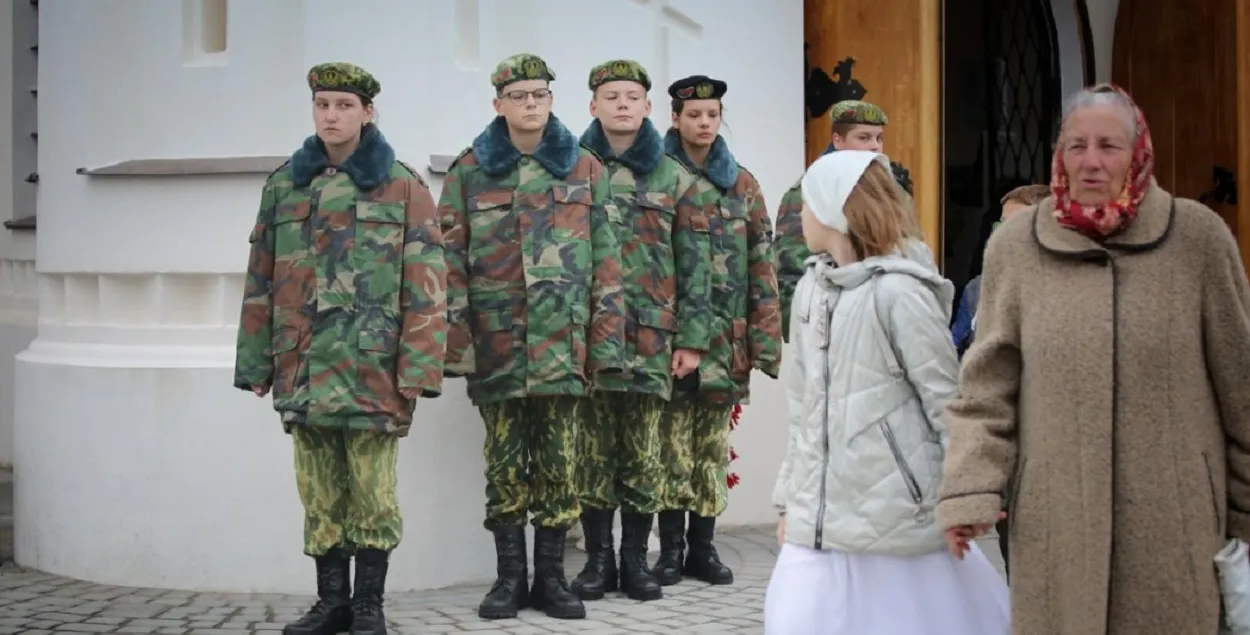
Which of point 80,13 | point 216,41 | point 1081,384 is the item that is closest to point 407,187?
point 216,41

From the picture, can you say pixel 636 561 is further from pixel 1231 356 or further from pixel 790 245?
pixel 1231 356

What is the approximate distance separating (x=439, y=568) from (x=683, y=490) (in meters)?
1.10

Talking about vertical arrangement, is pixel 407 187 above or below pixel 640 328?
above

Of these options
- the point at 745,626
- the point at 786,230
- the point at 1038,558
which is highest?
the point at 786,230

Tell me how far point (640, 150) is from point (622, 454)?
126 cm

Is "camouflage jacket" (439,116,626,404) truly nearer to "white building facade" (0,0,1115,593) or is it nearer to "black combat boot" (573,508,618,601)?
"black combat boot" (573,508,618,601)

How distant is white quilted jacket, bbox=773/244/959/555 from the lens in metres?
4.13

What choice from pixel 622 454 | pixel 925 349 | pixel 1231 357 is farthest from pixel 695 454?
pixel 1231 357

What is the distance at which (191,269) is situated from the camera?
7.23m

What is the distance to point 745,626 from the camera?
246 inches

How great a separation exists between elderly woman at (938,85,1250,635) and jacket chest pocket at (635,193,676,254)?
3.21 meters

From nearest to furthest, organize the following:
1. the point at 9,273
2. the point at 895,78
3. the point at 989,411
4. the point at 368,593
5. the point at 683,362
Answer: the point at 989,411, the point at 368,593, the point at 683,362, the point at 895,78, the point at 9,273

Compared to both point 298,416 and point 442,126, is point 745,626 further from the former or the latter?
point 442,126

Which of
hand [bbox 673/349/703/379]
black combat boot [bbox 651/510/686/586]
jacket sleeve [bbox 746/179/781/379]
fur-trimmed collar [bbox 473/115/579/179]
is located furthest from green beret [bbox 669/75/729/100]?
black combat boot [bbox 651/510/686/586]
